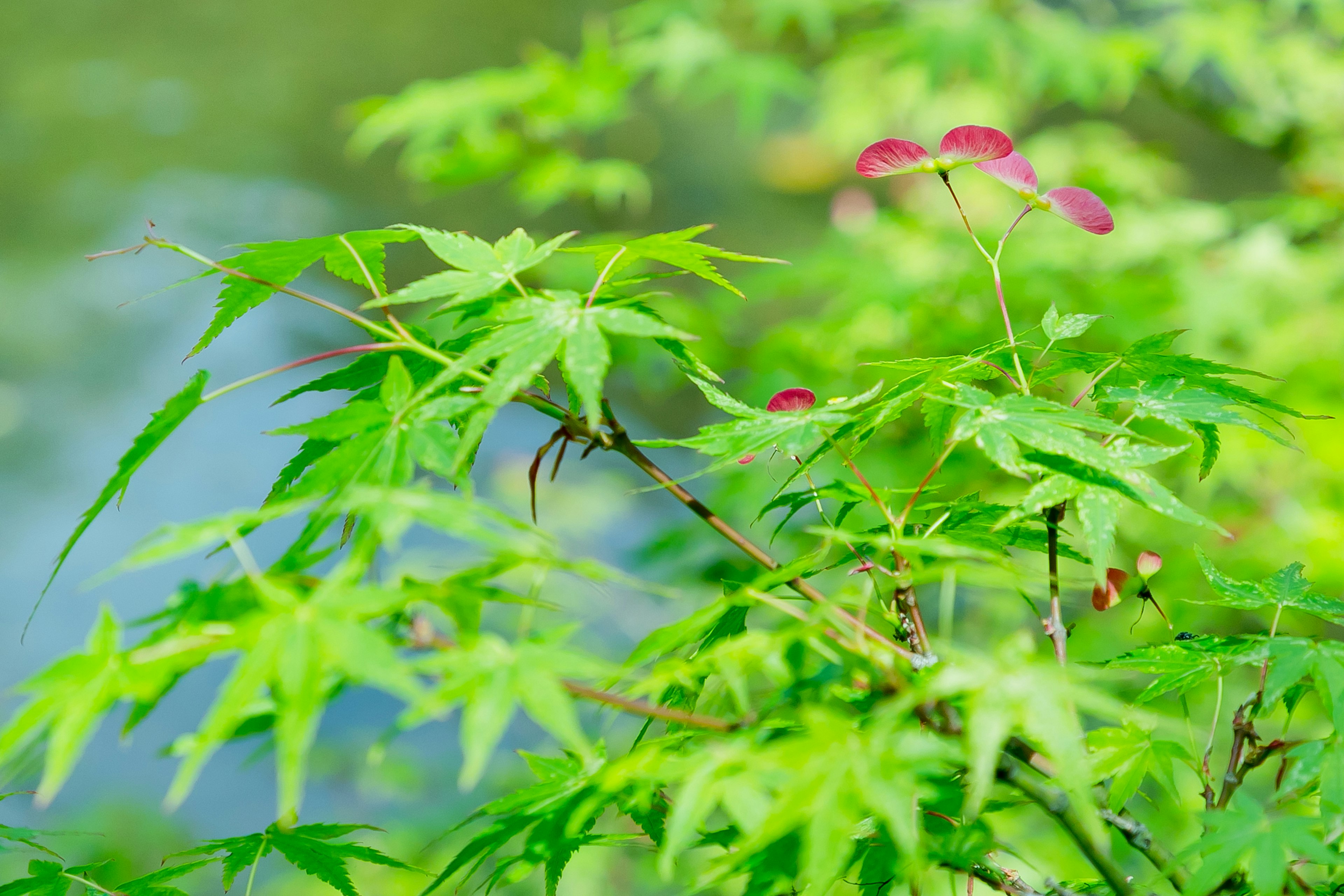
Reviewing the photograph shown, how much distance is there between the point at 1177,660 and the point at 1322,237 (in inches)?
80.5

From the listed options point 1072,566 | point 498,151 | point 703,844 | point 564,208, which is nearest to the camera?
point 703,844

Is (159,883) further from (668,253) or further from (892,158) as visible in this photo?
(892,158)

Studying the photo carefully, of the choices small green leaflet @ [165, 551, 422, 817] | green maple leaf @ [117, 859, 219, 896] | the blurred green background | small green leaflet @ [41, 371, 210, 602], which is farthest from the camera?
the blurred green background

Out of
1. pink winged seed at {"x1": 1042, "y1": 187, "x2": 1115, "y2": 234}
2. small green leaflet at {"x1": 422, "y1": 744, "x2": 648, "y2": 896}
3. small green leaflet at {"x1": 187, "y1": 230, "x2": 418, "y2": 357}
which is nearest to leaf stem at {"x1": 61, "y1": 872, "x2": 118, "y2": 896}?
small green leaflet at {"x1": 422, "y1": 744, "x2": 648, "y2": 896}

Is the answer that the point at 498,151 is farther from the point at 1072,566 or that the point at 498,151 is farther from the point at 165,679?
the point at 165,679

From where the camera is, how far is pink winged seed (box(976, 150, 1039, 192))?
0.46m

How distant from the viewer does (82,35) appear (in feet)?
11.6

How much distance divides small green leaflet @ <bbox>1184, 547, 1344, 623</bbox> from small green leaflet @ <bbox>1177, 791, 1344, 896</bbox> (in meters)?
0.11

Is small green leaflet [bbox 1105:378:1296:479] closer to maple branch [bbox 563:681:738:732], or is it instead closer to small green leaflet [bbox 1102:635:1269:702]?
small green leaflet [bbox 1102:635:1269:702]

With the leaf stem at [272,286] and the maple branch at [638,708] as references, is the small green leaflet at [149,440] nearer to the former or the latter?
the leaf stem at [272,286]

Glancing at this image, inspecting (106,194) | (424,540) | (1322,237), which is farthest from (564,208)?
(1322,237)

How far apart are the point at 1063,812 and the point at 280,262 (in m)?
0.43

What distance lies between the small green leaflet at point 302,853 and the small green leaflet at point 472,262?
272mm

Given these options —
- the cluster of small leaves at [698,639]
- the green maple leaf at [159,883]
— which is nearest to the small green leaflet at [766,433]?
the cluster of small leaves at [698,639]
